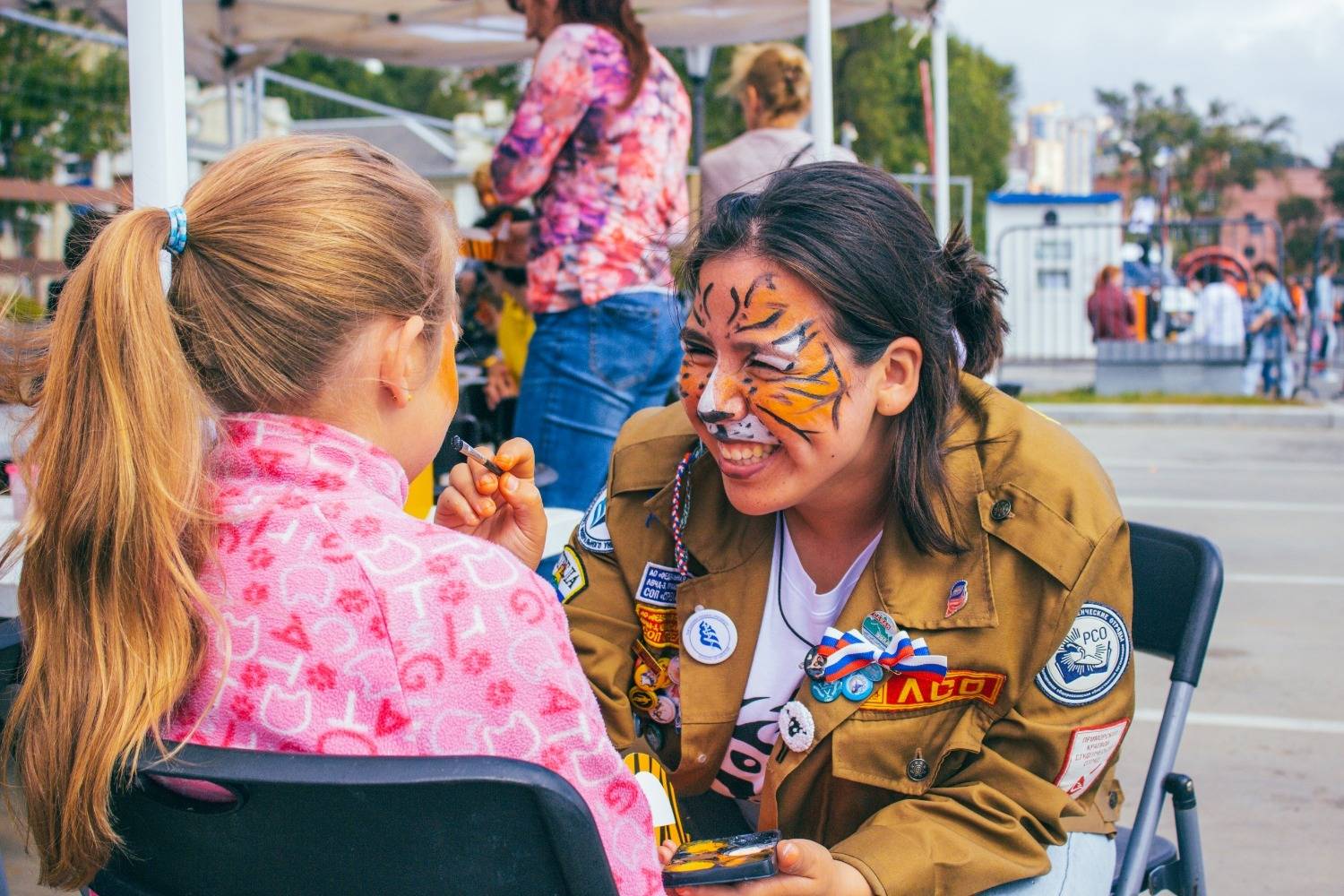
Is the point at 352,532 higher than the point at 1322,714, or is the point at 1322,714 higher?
the point at 352,532

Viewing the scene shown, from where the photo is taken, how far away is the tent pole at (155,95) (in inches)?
94.9

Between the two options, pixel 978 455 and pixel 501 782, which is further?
pixel 978 455

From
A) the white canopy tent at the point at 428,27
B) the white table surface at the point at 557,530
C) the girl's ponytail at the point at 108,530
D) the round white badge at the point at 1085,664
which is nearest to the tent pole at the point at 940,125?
the white canopy tent at the point at 428,27

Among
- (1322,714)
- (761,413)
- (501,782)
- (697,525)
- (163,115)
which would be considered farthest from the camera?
(1322,714)

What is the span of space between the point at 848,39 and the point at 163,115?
2989 cm

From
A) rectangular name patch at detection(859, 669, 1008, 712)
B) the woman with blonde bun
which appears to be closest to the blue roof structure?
the woman with blonde bun

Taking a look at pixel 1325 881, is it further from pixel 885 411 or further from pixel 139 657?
pixel 139 657

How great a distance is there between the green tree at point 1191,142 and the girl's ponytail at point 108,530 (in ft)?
215

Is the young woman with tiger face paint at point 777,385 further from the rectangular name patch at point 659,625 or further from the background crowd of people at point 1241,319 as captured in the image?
the background crowd of people at point 1241,319

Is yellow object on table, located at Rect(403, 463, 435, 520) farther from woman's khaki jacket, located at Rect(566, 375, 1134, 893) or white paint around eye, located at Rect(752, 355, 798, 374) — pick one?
white paint around eye, located at Rect(752, 355, 798, 374)

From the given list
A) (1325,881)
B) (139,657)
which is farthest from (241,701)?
(1325,881)

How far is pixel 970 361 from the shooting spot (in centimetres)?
203

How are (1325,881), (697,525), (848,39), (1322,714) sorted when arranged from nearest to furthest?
(697,525), (1325,881), (1322,714), (848,39)

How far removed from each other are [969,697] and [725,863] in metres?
0.44
